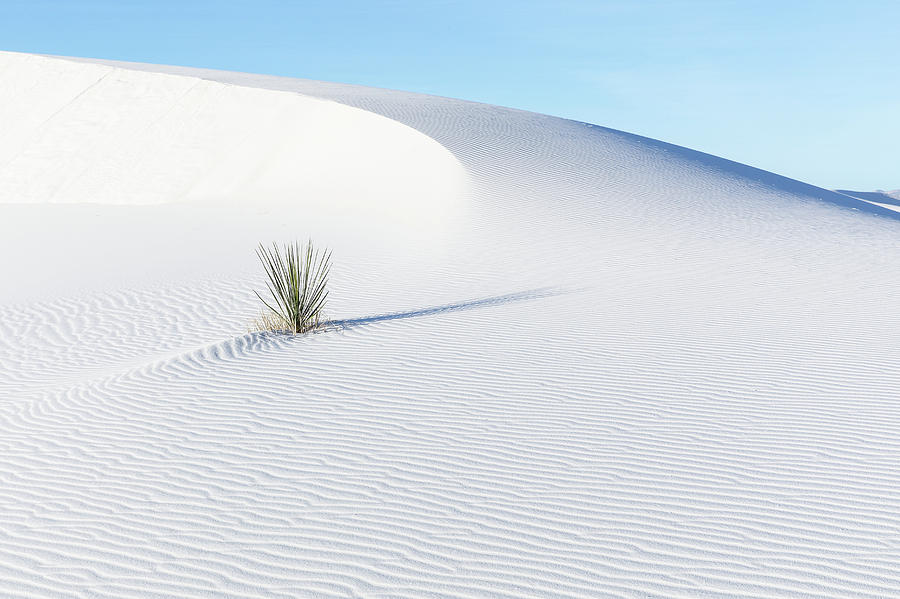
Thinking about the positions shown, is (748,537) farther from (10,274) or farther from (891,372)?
(10,274)

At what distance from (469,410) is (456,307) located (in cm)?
393

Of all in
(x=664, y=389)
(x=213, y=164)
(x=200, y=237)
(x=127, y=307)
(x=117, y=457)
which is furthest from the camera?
(x=213, y=164)

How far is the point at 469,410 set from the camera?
591cm

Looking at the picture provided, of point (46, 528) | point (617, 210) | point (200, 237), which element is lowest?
point (46, 528)

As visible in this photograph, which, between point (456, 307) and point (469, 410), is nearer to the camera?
point (469, 410)

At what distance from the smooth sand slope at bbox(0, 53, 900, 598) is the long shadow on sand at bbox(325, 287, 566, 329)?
0.07 m

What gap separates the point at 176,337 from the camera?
29.8 feet

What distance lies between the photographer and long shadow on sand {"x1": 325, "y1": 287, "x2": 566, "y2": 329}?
921cm

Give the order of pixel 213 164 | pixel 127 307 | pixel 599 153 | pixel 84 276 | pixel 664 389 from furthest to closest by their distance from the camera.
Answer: pixel 213 164 < pixel 599 153 < pixel 84 276 < pixel 127 307 < pixel 664 389

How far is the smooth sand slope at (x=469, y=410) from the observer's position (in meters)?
3.82

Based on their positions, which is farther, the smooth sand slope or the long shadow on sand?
the long shadow on sand

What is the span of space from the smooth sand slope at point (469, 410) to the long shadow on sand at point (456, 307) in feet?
0.23

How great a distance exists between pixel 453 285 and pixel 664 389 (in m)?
5.22

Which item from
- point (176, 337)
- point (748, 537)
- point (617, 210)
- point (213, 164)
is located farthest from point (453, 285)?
point (213, 164)
